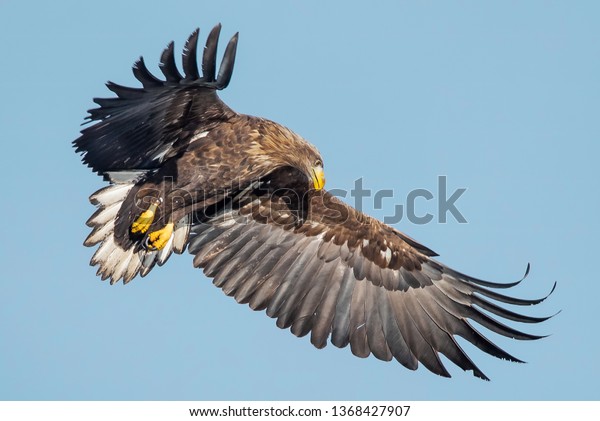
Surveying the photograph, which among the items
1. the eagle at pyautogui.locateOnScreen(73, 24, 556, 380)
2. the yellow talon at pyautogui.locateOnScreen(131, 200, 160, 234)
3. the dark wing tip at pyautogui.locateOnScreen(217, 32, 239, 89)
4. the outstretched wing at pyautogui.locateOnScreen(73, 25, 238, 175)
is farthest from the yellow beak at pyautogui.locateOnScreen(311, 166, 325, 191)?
the dark wing tip at pyautogui.locateOnScreen(217, 32, 239, 89)

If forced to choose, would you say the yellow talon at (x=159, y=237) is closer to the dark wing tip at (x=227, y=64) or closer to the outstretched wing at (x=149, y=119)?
the outstretched wing at (x=149, y=119)

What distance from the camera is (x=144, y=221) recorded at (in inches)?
409

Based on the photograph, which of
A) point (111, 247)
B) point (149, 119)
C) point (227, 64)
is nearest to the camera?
point (227, 64)

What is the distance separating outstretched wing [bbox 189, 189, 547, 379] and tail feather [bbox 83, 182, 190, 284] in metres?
0.55

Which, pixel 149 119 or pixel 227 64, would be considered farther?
pixel 149 119

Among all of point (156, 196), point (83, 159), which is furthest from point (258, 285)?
point (83, 159)

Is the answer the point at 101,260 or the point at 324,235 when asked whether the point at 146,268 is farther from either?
the point at 324,235

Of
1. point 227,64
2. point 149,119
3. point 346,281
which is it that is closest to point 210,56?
point 227,64

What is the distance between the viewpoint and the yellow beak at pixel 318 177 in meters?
10.5

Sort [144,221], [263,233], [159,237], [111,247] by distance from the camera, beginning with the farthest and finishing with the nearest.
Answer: [263,233] < [111,247] < [159,237] < [144,221]

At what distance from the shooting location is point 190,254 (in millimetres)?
11039

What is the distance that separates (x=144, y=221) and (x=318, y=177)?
1.73 metres

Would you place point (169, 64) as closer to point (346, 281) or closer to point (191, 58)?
point (191, 58)

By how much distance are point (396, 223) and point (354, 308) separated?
101cm
